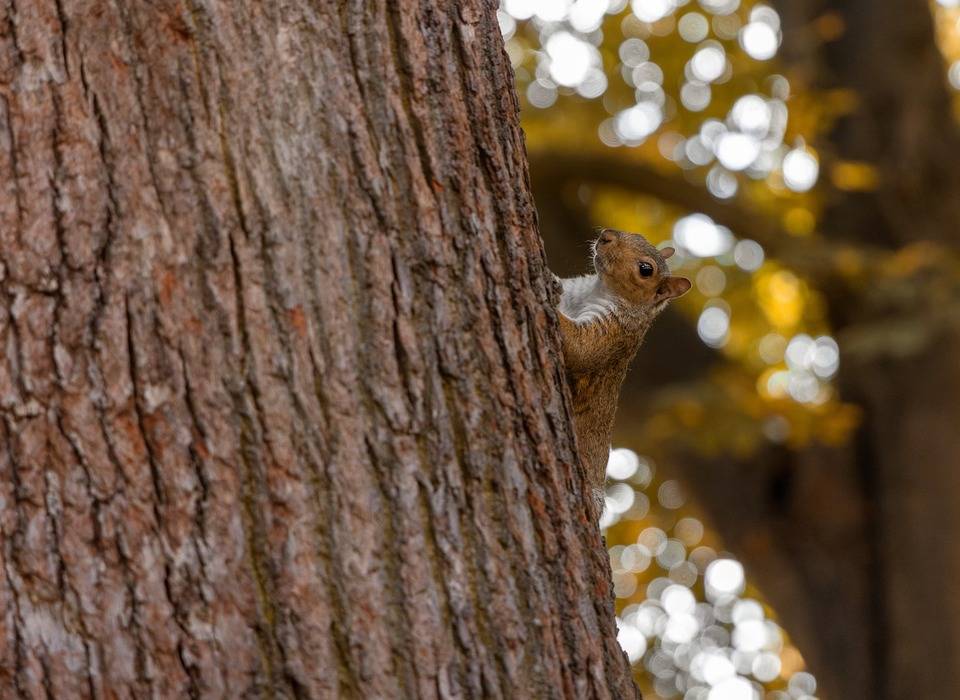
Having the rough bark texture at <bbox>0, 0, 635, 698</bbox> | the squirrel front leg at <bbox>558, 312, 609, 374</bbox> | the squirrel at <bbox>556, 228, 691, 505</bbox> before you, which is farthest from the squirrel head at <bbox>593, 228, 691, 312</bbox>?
the rough bark texture at <bbox>0, 0, 635, 698</bbox>

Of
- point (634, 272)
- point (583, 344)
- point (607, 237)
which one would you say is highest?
point (607, 237)

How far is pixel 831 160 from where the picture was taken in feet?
24.0

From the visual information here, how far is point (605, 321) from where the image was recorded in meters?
3.47

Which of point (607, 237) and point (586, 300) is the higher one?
point (607, 237)

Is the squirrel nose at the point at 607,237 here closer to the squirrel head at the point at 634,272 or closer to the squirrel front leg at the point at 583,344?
the squirrel head at the point at 634,272

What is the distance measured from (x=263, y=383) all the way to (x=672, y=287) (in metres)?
2.22

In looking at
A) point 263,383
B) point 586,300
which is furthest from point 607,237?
point 263,383

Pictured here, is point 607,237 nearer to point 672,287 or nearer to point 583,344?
point 672,287

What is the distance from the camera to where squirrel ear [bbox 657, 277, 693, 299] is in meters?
3.79

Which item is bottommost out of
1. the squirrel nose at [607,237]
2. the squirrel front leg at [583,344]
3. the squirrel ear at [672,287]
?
the squirrel front leg at [583,344]

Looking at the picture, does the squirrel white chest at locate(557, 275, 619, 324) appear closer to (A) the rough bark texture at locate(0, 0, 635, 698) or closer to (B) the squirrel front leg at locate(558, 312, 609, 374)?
(B) the squirrel front leg at locate(558, 312, 609, 374)

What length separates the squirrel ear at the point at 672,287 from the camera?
3.79 metres

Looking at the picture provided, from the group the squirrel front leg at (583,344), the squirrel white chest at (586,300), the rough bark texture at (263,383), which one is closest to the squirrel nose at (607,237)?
the squirrel white chest at (586,300)

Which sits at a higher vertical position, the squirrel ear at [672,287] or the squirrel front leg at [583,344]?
the squirrel ear at [672,287]
